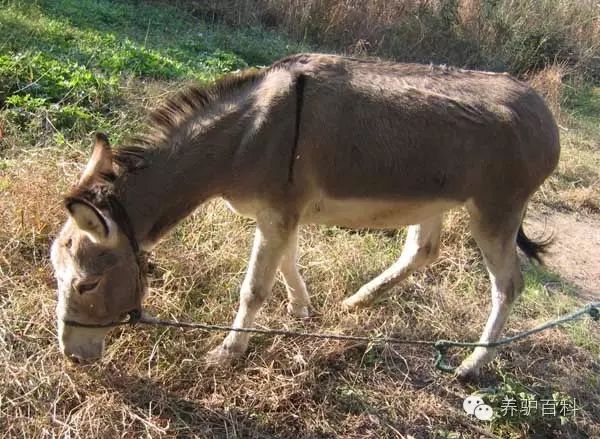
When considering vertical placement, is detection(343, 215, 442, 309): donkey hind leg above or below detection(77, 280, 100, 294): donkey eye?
below

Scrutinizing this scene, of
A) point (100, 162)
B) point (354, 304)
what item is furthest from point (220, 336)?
point (100, 162)

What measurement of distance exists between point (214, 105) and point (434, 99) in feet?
3.85

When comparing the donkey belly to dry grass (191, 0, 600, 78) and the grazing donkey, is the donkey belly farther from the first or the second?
dry grass (191, 0, 600, 78)

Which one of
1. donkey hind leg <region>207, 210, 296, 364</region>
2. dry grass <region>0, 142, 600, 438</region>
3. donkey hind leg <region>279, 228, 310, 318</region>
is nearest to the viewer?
dry grass <region>0, 142, 600, 438</region>

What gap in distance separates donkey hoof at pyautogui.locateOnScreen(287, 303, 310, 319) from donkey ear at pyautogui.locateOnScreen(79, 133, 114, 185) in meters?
1.53

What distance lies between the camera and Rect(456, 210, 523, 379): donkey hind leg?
3.34 m

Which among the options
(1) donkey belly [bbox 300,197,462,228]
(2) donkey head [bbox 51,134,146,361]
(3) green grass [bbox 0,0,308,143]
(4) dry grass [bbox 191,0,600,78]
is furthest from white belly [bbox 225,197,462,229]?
(4) dry grass [bbox 191,0,600,78]

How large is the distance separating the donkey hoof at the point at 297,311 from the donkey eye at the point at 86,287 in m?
1.44

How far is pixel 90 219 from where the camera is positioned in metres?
2.38

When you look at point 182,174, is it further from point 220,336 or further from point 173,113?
point 220,336

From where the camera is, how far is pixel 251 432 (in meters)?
2.94

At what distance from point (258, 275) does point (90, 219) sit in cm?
106

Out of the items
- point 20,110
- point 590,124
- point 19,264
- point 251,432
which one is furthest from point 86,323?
point 590,124

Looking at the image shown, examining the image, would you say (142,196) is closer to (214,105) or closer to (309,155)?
(214,105)
